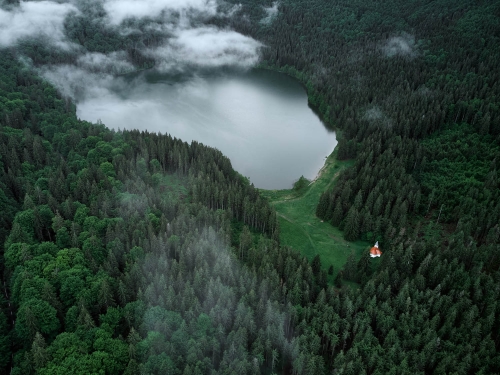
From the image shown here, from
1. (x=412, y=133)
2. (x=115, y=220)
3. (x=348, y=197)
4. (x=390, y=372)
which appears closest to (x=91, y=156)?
(x=115, y=220)

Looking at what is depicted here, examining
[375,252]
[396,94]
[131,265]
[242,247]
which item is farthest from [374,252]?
[396,94]

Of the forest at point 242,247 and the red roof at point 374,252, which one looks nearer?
the forest at point 242,247

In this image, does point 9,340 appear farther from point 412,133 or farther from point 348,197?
point 412,133

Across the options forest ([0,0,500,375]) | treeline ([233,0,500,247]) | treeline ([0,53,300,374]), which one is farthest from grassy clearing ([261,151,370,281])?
treeline ([0,53,300,374])

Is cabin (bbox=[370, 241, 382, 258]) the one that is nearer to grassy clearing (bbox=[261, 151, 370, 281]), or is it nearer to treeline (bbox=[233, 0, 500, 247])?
grassy clearing (bbox=[261, 151, 370, 281])

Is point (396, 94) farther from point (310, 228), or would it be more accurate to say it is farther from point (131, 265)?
point (131, 265)

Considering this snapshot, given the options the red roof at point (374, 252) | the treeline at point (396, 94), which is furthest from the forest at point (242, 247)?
the red roof at point (374, 252)

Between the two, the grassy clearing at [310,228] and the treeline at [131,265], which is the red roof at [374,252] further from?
the treeline at [131,265]
